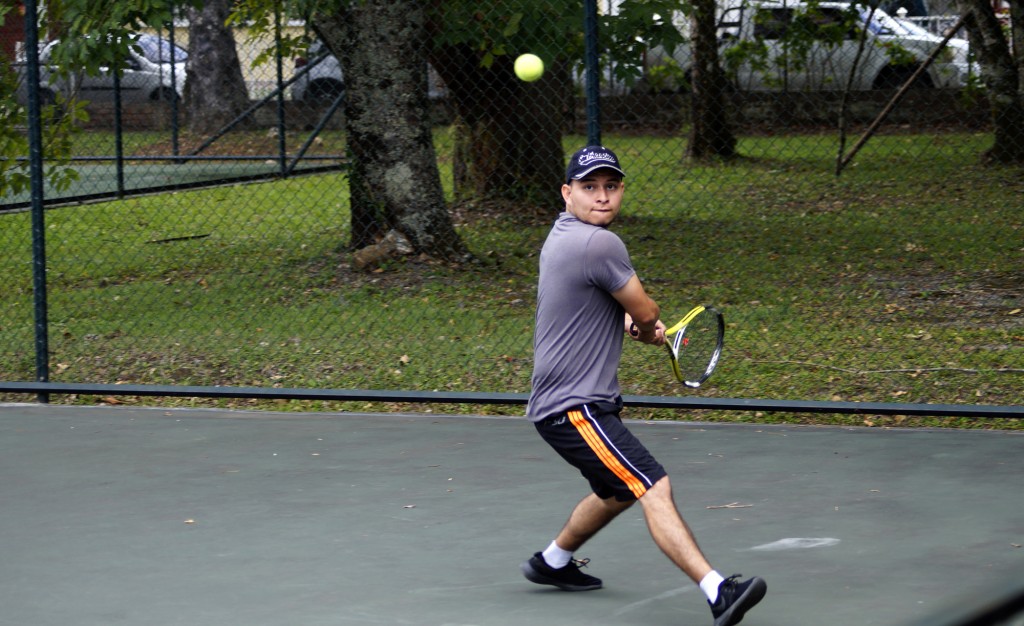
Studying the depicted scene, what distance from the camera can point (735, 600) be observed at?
4.23 meters

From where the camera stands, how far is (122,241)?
14070mm

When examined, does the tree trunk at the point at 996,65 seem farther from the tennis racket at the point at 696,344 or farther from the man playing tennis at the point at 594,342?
the man playing tennis at the point at 594,342

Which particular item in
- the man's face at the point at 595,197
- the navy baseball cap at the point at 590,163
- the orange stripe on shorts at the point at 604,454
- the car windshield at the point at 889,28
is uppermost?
the car windshield at the point at 889,28

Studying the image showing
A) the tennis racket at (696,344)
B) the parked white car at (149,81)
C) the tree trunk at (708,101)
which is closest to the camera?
the tennis racket at (696,344)

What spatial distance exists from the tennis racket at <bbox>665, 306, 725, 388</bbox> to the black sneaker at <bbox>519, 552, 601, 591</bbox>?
32.8 inches

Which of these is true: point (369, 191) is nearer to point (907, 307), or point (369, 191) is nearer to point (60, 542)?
point (907, 307)

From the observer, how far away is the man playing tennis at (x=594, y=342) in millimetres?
4500

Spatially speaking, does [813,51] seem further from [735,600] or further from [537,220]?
[735,600]

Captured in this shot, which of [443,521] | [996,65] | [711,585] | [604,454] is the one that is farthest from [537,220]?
[711,585]

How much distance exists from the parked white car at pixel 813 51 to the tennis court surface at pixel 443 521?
6162 millimetres

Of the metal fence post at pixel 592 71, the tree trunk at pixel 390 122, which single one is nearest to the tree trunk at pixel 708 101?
the tree trunk at pixel 390 122

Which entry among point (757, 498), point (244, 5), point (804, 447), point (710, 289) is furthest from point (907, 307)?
point (244, 5)

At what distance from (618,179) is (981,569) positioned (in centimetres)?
201

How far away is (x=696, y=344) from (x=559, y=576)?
111cm
